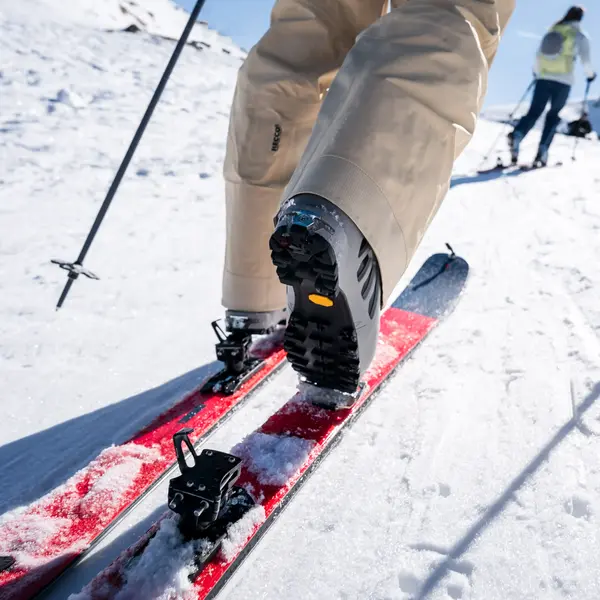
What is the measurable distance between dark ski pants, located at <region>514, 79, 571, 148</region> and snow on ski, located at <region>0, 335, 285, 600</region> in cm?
603

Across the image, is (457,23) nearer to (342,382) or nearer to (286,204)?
(286,204)

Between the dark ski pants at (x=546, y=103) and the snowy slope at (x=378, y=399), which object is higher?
the dark ski pants at (x=546, y=103)

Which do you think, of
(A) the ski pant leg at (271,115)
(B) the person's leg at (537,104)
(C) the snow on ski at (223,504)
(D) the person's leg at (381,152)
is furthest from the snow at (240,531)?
(B) the person's leg at (537,104)

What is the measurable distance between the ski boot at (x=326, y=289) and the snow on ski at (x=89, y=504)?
450 mm

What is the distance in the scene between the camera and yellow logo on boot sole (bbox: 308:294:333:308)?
1.19 m

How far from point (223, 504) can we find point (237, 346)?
76 cm

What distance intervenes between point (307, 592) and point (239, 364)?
88 cm

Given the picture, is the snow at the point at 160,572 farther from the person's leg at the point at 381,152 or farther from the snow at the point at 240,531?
the person's leg at the point at 381,152

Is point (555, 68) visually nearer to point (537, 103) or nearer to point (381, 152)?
point (537, 103)

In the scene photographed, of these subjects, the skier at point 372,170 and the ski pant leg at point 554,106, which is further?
the ski pant leg at point 554,106

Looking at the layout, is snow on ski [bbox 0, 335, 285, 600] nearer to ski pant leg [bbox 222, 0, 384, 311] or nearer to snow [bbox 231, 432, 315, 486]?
snow [bbox 231, 432, 315, 486]

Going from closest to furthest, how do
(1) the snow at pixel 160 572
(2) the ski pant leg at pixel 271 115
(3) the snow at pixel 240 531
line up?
(1) the snow at pixel 160 572 < (3) the snow at pixel 240 531 < (2) the ski pant leg at pixel 271 115

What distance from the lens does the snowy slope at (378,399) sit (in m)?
1.18

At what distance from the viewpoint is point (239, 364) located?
1.88 metres
